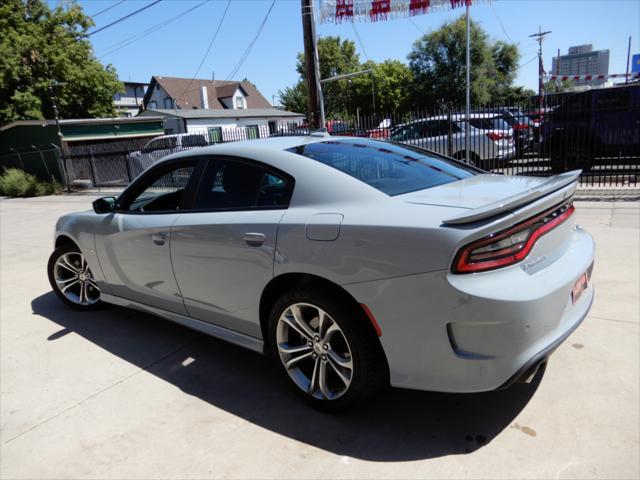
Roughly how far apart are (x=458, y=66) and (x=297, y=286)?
50.1m

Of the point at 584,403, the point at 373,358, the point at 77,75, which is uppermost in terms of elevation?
the point at 77,75

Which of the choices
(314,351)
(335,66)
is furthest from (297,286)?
(335,66)

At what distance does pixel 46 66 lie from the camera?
29531 mm

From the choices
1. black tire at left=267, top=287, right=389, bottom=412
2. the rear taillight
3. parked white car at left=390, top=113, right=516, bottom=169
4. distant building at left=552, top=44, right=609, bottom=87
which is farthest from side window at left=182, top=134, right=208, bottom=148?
distant building at left=552, top=44, right=609, bottom=87

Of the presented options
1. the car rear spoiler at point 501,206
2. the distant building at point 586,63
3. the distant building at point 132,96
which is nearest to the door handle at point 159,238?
the car rear spoiler at point 501,206

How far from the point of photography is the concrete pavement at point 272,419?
2271 mm

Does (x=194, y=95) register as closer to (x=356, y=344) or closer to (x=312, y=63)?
(x=312, y=63)

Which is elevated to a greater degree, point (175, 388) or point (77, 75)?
point (77, 75)

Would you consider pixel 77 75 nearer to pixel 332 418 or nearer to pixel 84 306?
pixel 84 306

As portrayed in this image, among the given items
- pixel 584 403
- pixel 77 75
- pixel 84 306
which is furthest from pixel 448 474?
pixel 77 75

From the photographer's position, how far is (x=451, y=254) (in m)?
2.01

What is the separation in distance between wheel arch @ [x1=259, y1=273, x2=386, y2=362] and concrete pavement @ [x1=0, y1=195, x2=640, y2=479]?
49 cm

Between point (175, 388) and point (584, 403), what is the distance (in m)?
2.43

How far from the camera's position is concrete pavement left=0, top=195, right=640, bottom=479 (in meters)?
2.27
